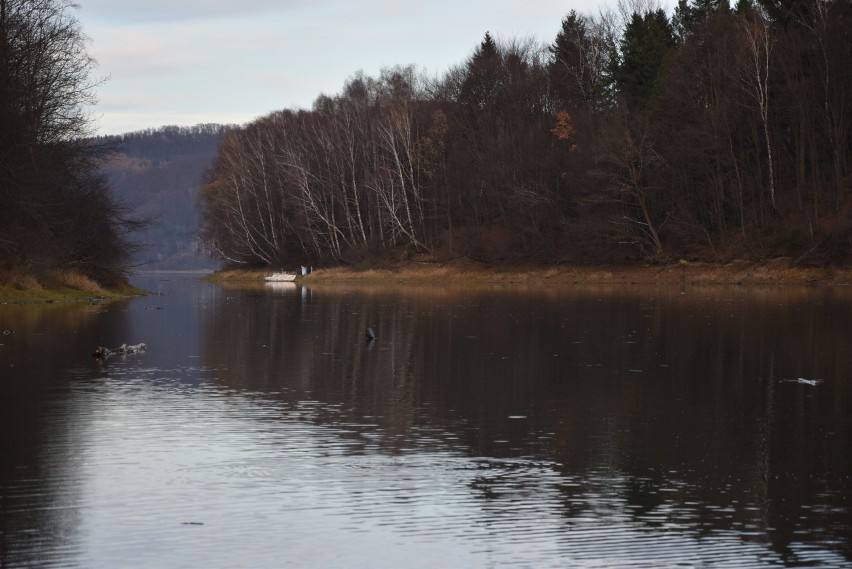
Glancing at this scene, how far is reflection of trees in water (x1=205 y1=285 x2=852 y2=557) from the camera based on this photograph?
1254 cm

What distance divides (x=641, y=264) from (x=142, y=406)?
67.1 meters

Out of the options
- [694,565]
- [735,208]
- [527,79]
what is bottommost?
[694,565]

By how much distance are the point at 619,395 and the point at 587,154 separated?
68668mm

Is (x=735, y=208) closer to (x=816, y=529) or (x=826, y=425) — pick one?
(x=826, y=425)

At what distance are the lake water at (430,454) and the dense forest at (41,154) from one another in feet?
50.5

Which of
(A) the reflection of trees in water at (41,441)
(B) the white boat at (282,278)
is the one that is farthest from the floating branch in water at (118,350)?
(B) the white boat at (282,278)

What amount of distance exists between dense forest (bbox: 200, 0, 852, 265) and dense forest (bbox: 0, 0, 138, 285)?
3819cm

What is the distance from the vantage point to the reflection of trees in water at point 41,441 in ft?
34.9

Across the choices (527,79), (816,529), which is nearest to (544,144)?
(527,79)

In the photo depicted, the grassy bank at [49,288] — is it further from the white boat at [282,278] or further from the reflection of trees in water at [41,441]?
the white boat at [282,278]

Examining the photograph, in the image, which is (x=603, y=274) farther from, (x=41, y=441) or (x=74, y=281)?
(x=41, y=441)

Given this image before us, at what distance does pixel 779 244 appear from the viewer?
73875 millimetres

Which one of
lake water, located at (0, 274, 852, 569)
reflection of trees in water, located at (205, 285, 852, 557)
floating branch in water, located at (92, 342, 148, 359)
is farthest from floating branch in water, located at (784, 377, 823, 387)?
floating branch in water, located at (92, 342, 148, 359)

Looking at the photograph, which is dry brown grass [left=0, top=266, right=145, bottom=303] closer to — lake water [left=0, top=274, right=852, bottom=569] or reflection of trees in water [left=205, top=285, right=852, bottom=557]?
reflection of trees in water [left=205, top=285, right=852, bottom=557]
